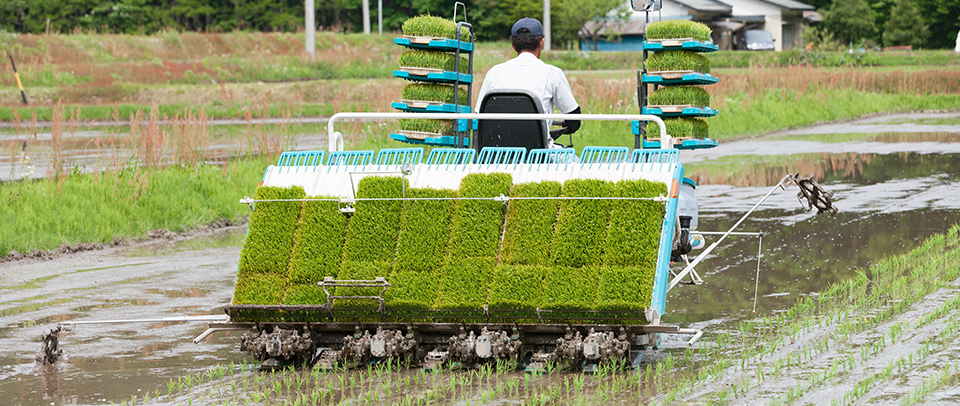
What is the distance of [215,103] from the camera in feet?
113

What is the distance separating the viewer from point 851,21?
78000mm

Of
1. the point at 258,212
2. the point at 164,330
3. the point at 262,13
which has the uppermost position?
the point at 262,13

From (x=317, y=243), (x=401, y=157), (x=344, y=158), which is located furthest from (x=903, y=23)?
(x=317, y=243)

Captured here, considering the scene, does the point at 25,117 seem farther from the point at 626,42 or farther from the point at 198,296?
the point at 626,42

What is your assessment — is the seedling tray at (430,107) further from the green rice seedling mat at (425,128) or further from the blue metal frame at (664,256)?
the blue metal frame at (664,256)

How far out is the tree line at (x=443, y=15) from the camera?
69250 mm

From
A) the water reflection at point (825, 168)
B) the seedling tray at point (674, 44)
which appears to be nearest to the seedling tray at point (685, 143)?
the seedling tray at point (674, 44)

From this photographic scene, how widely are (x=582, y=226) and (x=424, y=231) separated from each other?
3.24 ft

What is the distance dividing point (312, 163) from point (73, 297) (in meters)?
3.04

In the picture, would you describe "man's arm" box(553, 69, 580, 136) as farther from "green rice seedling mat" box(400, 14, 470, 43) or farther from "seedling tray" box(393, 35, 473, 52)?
"green rice seedling mat" box(400, 14, 470, 43)

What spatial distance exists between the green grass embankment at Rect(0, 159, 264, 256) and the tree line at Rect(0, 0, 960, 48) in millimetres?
57510

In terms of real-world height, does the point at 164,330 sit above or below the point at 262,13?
below

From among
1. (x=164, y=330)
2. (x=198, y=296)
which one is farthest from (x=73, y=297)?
(x=164, y=330)

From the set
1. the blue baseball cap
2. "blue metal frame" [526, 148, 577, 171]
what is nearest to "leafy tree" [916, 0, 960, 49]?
the blue baseball cap
